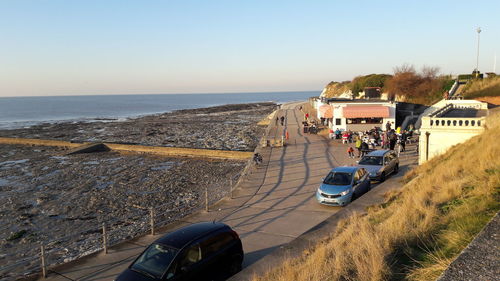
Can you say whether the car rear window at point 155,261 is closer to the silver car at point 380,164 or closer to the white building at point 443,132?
the silver car at point 380,164

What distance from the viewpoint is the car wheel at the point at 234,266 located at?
7.86 m

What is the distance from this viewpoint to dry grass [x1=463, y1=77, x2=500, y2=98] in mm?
34625

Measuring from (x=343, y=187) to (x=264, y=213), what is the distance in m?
3.06

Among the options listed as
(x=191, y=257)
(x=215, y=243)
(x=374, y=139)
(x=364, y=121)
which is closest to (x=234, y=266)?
(x=215, y=243)

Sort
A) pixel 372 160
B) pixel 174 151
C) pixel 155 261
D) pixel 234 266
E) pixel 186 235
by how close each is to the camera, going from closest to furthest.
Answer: pixel 155 261, pixel 186 235, pixel 234 266, pixel 372 160, pixel 174 151

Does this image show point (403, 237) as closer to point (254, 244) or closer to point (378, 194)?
point (254, 244)

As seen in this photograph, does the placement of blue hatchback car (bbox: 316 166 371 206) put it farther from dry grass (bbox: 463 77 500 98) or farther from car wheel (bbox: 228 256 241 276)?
dry grass (bbox: 463 77 500 98)

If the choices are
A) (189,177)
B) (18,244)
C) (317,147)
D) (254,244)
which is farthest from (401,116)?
(18,244)

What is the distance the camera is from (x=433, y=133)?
59.9ft

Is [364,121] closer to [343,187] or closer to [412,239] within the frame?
[343,187]

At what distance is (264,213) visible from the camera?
1229cm

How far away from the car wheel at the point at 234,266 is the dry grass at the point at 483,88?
35512mm

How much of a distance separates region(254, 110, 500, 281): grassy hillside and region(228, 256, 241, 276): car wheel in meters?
1.52

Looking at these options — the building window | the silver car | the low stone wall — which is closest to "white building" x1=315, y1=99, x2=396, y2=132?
the building window
